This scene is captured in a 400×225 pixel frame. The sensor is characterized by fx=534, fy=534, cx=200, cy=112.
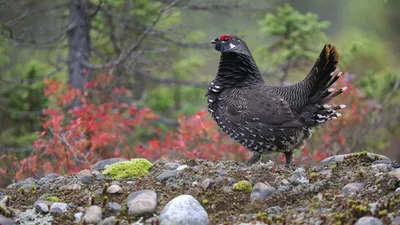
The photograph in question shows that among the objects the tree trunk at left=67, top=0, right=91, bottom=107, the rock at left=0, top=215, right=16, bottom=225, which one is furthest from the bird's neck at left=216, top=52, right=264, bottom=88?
the tree trunk at left=67, top=0, right=91, bottom=107

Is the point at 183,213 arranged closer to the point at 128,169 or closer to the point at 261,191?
the point at 261,191

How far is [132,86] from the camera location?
45.2 feet

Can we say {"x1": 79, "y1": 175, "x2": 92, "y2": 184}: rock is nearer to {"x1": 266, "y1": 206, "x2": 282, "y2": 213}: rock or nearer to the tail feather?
{"x1": 266, "y1": 206, "x2": 282, "y2": 213}: rock

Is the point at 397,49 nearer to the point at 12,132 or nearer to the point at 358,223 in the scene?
the point at 12,132

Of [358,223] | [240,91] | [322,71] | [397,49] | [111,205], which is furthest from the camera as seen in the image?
[397,49]

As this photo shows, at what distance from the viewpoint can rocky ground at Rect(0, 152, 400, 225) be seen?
5215mm

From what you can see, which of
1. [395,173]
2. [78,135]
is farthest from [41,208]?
[78,135]

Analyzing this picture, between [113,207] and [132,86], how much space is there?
329 inches

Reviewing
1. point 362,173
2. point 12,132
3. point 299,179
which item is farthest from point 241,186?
point 12,132

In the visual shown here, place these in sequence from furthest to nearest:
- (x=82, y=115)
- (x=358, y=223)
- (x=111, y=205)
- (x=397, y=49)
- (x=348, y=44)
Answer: (x=397, y=49) → (x=348, y=44) → (x=82, y=115) → (x=111, y=205) → (x=358, y=223)

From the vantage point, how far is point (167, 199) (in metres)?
5.81

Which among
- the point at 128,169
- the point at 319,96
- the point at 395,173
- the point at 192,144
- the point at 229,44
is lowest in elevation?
the point at 192,144

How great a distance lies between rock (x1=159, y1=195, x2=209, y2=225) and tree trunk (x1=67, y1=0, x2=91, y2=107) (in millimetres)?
7236

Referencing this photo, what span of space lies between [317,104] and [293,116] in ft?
1.39
